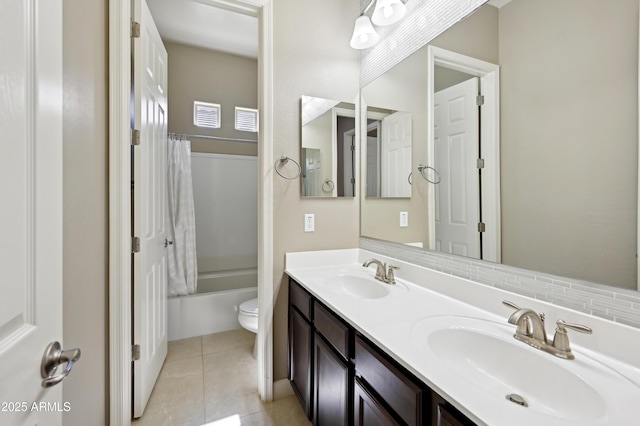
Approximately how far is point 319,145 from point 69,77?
1217 mm

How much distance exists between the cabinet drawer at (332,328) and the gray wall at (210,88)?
258 centimetres

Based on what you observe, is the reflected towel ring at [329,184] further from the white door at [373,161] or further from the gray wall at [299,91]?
the white door at [373,161]

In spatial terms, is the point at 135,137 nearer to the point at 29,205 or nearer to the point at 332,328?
the point at 29,205

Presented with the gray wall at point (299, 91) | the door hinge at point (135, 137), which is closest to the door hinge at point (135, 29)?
the door hinge at point (135, 137)

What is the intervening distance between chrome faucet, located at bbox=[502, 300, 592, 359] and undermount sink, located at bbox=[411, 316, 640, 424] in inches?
0.8

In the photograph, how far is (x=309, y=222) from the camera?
181 centimetres

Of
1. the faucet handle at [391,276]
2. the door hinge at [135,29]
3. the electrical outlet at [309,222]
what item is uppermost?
the door hinge at [135,29]

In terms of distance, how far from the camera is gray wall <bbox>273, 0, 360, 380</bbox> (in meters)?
1.72

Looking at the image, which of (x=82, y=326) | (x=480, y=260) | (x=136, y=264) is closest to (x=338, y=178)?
(x=480, y=260)

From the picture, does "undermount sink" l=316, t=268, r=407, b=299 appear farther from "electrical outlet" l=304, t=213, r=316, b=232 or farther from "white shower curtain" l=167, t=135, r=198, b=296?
"white shower curtain" l=167, t=135, r=198, b=296

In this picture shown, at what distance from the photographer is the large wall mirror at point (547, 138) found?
2.64 ft

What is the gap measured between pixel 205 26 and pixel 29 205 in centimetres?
291

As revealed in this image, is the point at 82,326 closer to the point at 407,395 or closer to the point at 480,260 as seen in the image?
the point at 407,395

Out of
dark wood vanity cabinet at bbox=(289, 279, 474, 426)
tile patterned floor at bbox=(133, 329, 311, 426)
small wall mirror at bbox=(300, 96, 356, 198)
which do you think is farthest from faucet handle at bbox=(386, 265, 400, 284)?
tile patterned floor at bbox=(133, 329, 311, 426)
